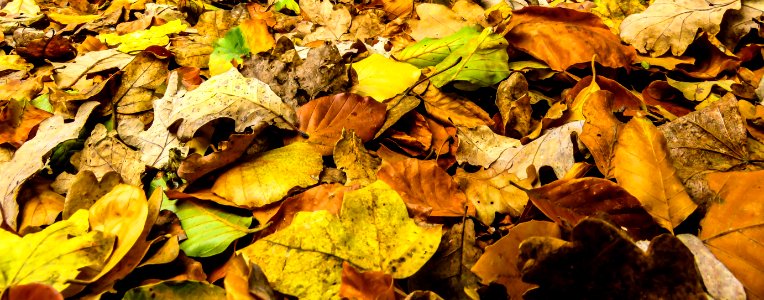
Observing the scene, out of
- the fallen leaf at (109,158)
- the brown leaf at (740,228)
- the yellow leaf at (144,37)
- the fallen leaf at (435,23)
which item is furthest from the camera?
the yellow leaf at (144,37)

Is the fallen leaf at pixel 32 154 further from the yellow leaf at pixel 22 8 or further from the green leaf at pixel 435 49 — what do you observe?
the yellow leaf at pixel 22 8

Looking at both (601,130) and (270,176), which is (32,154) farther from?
(601,130)

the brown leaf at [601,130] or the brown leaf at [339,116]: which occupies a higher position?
the brown leaf at [601,130]

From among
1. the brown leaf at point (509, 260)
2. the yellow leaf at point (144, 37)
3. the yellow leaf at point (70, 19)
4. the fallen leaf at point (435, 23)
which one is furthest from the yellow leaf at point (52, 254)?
the yellow leaf at point (70, 19)

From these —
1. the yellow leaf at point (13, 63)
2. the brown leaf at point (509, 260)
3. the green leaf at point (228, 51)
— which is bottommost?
the yellow leaf at point (13, 63)

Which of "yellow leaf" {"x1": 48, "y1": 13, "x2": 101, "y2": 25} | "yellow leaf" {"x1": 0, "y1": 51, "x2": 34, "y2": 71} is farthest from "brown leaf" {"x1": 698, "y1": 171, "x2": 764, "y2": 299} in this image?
"yellow leaf" {"x1": 48, "y1": 13, "x2": 101, "y2": 25}

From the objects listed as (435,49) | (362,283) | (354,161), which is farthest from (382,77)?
(362,283)

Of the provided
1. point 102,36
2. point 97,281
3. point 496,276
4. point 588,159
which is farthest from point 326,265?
point 102,36
